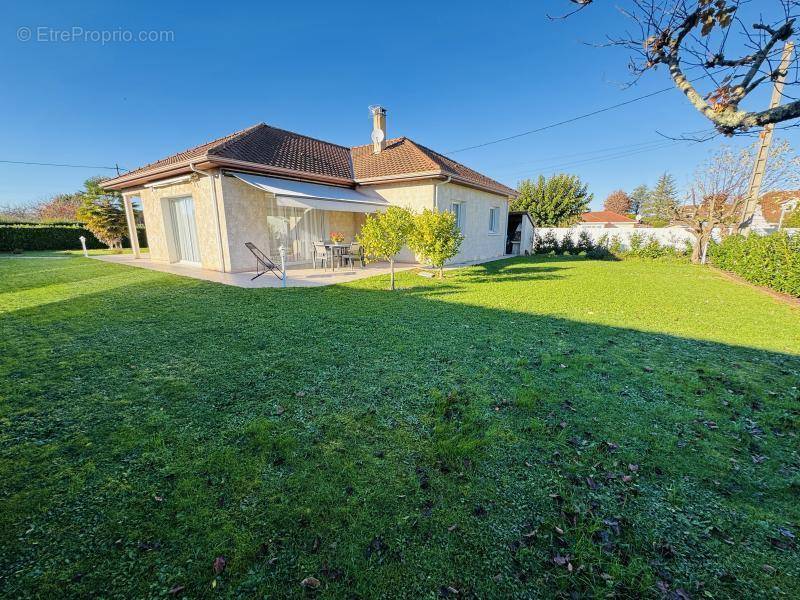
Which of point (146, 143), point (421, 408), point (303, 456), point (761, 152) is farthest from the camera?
point (146, 143)

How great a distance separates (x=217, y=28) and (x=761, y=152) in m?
29.9

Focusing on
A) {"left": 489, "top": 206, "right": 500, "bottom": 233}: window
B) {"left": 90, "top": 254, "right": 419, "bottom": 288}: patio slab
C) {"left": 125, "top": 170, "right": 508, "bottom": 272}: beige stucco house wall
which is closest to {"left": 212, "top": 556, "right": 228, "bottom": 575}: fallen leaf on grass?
{"left": 90, "top": 254, "right": 419, "bottom": 288}: patio slab

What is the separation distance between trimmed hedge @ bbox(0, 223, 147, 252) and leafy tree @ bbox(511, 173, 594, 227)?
144ft

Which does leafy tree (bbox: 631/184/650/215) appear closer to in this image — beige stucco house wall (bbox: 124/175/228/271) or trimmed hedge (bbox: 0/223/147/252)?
beige stucco house wall (bbox: 124/175/228/271)

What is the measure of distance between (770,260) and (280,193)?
20.0 meters

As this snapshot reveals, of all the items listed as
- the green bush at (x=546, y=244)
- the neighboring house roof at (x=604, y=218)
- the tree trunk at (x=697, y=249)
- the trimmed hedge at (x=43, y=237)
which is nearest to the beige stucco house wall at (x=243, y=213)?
the green bush at (x=546, y=244)

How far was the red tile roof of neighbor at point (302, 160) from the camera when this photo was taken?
49.7 feet

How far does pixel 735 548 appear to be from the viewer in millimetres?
2547

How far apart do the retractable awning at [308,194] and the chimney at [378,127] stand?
537 centimetres

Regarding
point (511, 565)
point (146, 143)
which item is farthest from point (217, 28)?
point (146, 143)

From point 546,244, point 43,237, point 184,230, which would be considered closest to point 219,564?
point 184,230

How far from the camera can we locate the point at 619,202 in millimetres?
95125

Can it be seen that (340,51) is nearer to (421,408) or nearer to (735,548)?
(421,408)

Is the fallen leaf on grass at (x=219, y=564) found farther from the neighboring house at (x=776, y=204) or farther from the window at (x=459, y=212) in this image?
the neighboring house at (x=776, y=204)
